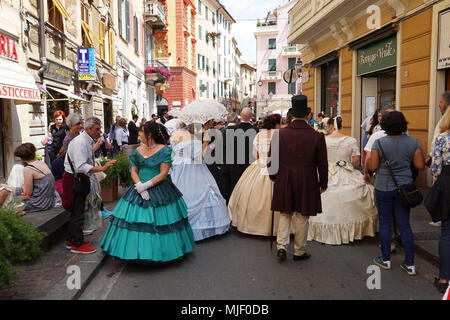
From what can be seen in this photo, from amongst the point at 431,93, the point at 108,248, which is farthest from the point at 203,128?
the point at 431,93

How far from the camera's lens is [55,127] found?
8734 mm

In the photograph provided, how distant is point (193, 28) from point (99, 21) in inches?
962

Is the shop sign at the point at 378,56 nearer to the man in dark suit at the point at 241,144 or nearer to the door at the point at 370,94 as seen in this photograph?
the door at the point at 370,94

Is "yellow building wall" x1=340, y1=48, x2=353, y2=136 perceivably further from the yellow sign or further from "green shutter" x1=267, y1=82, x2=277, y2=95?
"green shutter" x1=267, y1=82, x2=277, y2=95

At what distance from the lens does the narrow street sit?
3.71 metres

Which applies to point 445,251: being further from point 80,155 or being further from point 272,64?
→ point 272,64

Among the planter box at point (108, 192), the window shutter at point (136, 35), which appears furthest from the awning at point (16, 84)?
the window shutter at point (136, 35)

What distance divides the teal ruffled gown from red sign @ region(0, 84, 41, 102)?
16.8 ft

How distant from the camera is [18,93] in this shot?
869cm

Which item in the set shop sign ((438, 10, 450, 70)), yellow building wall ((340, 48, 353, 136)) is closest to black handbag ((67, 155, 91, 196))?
shop sign ((438, 10, 450, 70))

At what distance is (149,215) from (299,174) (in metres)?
1.74

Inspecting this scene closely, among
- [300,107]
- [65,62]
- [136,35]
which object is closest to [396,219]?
[300,107]

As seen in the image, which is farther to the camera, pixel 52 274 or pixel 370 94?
pixel 370 94
